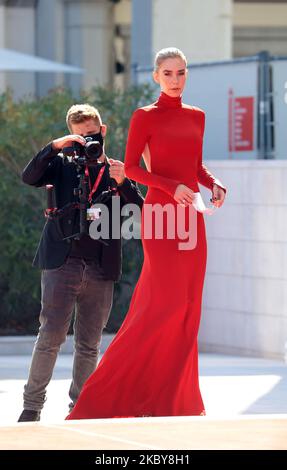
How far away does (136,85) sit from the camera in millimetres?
14617

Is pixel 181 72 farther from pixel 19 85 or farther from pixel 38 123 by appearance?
pixel 19 85

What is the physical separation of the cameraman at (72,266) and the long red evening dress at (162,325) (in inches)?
14.6

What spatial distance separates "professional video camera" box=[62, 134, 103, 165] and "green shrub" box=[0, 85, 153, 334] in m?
5.66

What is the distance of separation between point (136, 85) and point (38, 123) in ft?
4.20

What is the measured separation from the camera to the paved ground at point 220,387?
8.80m

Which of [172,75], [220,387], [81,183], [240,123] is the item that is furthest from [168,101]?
[240,123]

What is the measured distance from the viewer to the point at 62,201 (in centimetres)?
799

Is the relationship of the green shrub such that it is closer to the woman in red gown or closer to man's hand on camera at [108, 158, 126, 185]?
man's hand on camera at [108, 158, 126, 185]

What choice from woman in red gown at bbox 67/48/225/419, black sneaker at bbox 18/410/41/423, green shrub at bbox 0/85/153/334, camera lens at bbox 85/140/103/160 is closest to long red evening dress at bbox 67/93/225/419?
woman in red gown at bbox 67/48/225/419

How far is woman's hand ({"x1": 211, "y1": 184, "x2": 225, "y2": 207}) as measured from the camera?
7.59 meters

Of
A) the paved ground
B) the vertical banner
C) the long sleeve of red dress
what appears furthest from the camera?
the vertical banner

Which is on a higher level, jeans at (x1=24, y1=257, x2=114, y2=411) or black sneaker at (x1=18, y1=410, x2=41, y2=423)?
jeans at (x1=24, y1=257, x2=114, y2=411)

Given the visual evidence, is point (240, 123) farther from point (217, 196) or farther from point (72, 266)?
point (217, 196)
